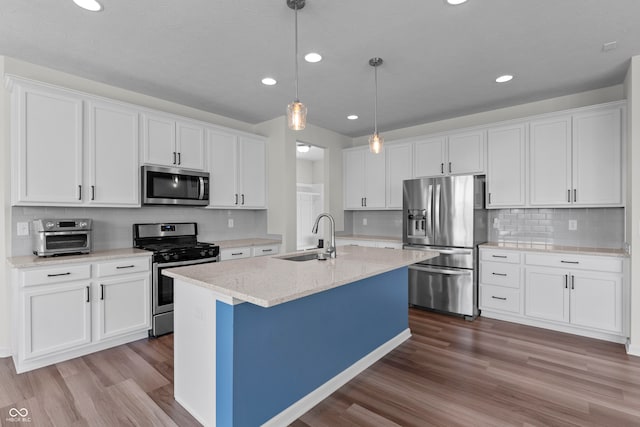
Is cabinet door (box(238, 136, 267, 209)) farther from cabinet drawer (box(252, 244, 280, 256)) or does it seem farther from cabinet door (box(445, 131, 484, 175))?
cabinet door (box(445, 131, 484, 175))

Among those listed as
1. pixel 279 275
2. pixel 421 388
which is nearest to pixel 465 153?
pixel 421 388

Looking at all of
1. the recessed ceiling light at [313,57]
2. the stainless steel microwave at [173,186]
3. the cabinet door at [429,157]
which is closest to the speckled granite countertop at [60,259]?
the stainless steel microwave at [173,186]

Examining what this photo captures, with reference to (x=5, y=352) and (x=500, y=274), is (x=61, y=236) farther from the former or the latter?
(x=500, y=274)

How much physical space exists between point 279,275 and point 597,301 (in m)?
3.33

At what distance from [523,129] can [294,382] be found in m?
3.80

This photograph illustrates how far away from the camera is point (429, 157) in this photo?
4.59 metres

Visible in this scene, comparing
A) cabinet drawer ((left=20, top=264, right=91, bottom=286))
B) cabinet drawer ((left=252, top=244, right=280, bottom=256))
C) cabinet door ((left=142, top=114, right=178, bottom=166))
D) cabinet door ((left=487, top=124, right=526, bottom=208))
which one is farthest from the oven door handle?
cabinet drawer ((left=20, top=264, right=91, bottom=286))

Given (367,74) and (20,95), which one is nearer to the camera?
(20,95)

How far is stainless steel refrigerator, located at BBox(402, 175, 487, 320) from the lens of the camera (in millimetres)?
3877

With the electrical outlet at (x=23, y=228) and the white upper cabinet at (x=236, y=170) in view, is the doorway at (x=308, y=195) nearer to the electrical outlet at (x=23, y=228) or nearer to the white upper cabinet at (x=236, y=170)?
the white upper cabinet at (x=236, y=170)

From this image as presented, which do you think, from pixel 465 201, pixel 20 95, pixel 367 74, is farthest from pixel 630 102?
pixel 20 95

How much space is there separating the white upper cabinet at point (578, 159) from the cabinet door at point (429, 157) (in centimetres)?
108

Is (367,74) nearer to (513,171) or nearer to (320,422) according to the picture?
(513,171)

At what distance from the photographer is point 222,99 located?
386cm
